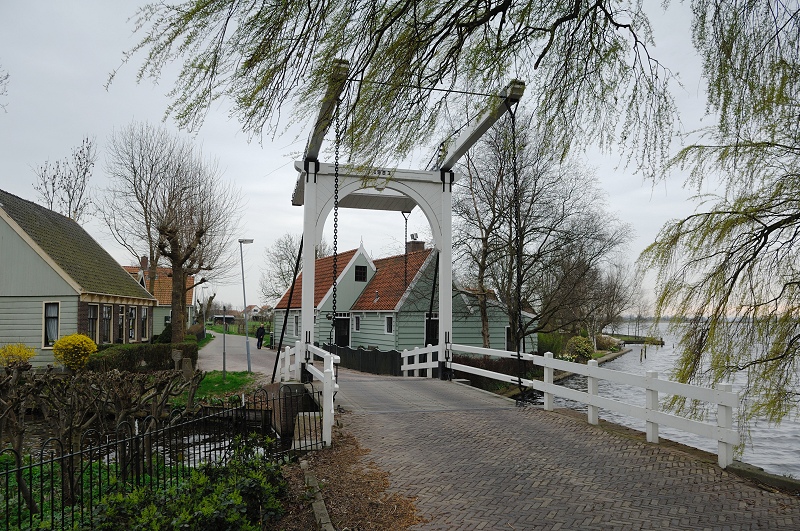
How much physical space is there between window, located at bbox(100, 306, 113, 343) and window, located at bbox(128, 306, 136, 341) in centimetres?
288

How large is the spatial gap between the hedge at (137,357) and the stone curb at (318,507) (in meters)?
12.4

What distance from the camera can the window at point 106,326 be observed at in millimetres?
22109

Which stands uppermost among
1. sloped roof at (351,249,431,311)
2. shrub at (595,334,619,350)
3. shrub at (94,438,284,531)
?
sloped roof at (351,249,431,311)

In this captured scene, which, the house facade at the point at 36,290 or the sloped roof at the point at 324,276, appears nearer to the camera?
the house facade at the point at 36,290

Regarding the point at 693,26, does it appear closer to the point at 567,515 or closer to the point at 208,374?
the point at 567,515

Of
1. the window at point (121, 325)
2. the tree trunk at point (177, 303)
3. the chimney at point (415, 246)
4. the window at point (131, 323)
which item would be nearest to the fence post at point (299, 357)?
the tree trunk at point (177, 303)

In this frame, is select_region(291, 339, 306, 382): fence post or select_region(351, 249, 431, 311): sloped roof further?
select_region(351, 249, 431, 311): sloped roof

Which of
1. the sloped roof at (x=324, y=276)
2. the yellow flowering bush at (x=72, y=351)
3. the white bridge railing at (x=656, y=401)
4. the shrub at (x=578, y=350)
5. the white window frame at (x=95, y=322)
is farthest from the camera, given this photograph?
the sloped roof at (x=324, y=276)

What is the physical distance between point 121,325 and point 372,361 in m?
11.2

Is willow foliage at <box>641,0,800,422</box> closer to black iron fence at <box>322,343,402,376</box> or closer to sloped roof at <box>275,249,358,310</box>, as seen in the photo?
black iron fence at <box>322,343,402,376</box>

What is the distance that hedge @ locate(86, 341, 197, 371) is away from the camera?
1730 centimetres

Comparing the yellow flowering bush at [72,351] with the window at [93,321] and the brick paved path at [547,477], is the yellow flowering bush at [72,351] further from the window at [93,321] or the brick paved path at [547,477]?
the brick paved path at [547,477]

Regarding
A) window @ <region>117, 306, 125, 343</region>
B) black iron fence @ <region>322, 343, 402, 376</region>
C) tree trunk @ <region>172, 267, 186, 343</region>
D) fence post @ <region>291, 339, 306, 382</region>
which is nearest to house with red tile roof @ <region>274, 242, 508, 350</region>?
black iron fence @ <region>322, 343, 402, 376</region>

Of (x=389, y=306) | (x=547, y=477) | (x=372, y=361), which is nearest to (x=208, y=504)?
(x=547, y=477)
